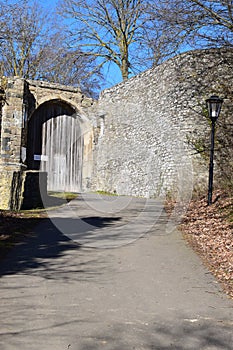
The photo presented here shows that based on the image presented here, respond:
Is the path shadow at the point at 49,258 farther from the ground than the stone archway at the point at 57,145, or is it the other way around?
the stone archway at the point at 57,145

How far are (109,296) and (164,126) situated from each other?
33.3 ft

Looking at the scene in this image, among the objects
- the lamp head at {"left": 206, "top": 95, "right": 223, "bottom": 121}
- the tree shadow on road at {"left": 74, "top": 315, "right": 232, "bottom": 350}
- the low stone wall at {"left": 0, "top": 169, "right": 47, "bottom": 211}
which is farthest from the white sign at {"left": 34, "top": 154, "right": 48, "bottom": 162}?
the tree shadow on road at {"left": 74, "top": 315, "right": 232, "bottom": 350}

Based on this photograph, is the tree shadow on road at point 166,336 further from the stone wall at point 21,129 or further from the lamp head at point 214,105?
the stone wall at point 21,129

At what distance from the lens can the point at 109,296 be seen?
409 cm

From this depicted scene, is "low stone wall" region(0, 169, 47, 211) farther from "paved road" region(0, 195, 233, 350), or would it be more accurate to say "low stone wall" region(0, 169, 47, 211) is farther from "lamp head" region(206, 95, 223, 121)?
"lamp head" region(206, 95, 223, 121)

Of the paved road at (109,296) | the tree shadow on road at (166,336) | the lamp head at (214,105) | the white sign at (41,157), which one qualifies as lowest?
the tree shadow on road at (166,336)

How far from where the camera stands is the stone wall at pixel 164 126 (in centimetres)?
1272

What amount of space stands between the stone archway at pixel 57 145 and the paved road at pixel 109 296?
8666 millimetres

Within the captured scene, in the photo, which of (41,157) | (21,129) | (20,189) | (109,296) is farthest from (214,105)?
(41,157)

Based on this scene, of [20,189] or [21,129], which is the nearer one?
[20,189]

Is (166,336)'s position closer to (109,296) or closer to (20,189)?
(109,296)

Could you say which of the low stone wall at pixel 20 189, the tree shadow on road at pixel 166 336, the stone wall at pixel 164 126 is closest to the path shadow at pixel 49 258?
the tree shadow on road at pixel 166 336

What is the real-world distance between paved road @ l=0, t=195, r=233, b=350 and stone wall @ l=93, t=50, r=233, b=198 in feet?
19.0

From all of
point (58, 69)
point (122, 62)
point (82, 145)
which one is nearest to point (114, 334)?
point (82, 145)
